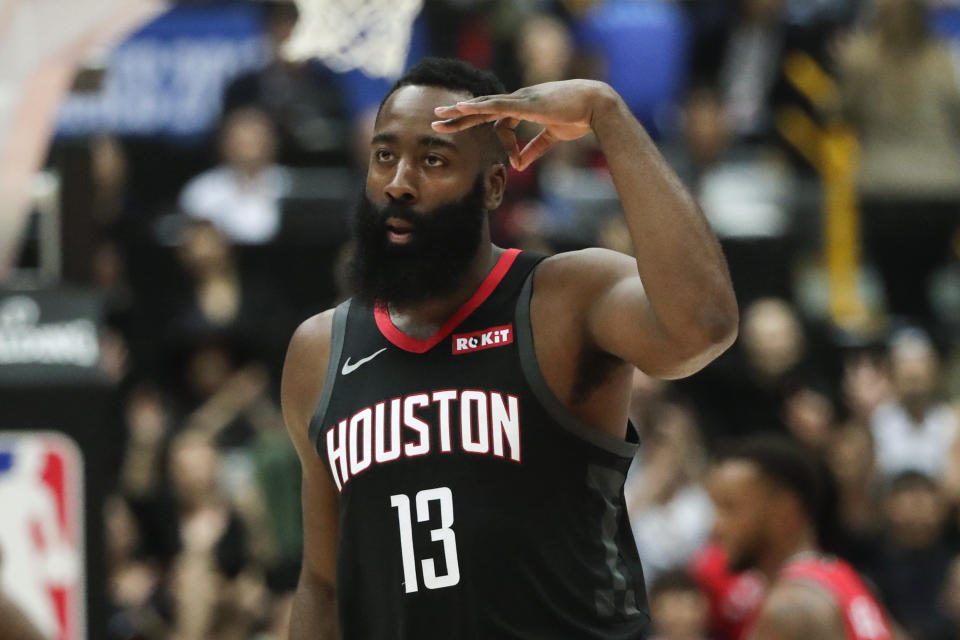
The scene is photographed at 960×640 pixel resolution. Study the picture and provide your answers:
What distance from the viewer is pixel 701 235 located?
3094 mm

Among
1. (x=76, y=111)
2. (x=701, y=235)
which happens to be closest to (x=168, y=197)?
(x=76, y=111)

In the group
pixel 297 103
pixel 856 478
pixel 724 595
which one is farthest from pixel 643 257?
pixel 297 103

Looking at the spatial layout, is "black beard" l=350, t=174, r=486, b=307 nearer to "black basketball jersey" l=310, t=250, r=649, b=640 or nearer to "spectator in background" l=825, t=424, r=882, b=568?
"black basketball jersey" l=310, t=250, r=649, b=640

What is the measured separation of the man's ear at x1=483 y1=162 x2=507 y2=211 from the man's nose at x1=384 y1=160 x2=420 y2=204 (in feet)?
0.54

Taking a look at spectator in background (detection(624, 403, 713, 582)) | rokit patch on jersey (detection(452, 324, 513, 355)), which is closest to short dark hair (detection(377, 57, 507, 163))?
rokit patch on jersey (detection(452, 324, 513, 355))

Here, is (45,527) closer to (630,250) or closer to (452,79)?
(452,79)

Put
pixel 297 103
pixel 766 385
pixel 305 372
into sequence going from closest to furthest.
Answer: pixel 305 372
pixel 766 385
pixel 297 103

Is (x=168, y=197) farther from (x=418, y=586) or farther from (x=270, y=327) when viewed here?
(x=418, y=586)

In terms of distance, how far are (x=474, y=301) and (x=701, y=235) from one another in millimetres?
650

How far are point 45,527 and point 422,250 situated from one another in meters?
3.07

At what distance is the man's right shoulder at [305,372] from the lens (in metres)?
3.76

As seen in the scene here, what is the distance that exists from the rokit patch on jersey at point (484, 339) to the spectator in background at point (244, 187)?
7.24 meters

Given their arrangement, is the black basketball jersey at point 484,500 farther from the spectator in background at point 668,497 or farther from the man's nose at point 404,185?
the spectator in background at point 668,497

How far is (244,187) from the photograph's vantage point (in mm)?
10836
